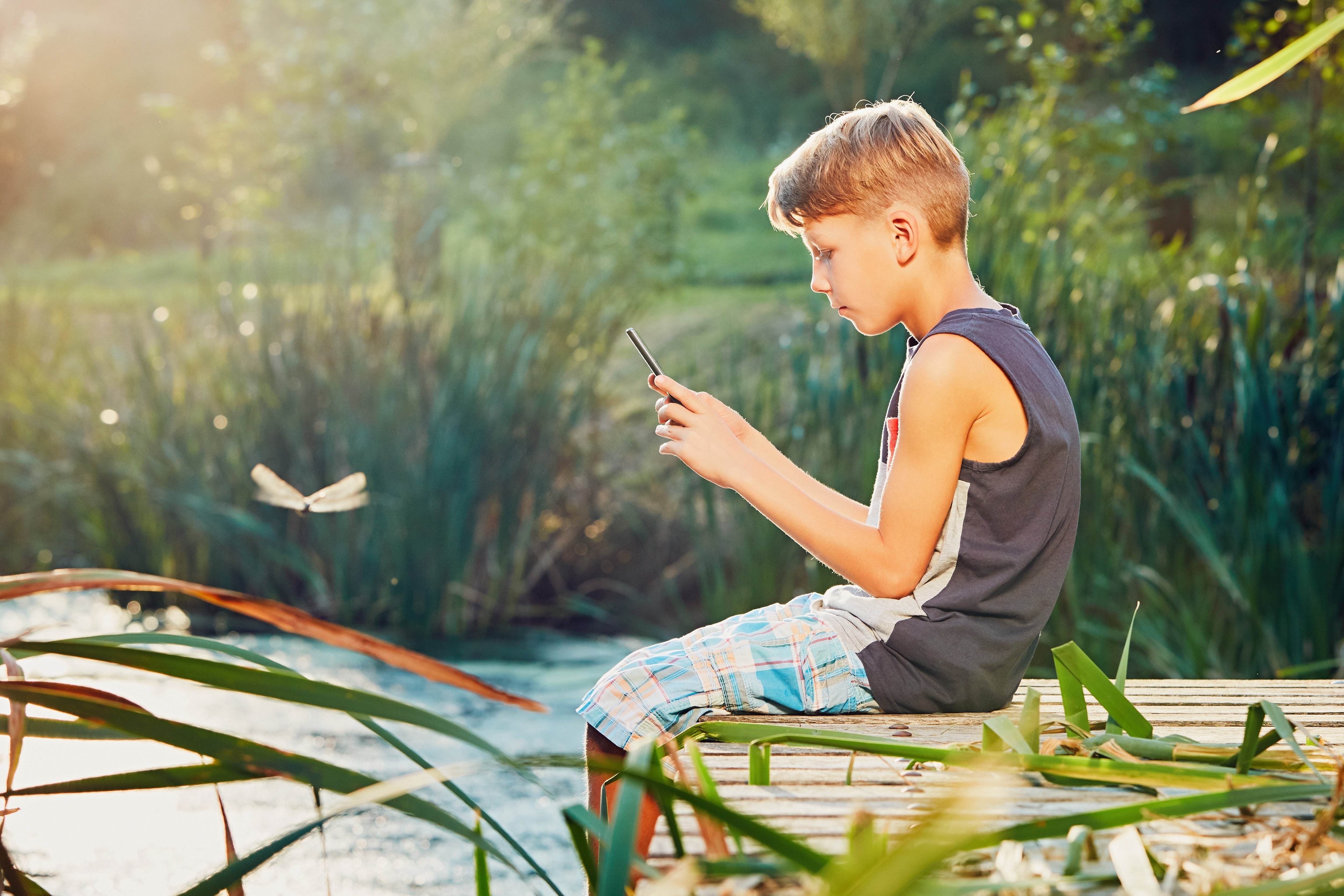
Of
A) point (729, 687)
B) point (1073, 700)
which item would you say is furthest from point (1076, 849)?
point (729, 687)

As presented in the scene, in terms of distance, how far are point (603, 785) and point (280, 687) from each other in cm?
53

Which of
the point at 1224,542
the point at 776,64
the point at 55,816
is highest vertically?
the point at 776,64

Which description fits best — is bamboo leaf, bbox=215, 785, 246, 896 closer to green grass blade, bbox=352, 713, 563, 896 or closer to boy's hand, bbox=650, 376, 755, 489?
green grass blade, bbox=352, 713, 563, 896

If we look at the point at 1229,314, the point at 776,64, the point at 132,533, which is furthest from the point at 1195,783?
the point at 776,64

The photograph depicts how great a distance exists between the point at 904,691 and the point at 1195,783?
482 mm

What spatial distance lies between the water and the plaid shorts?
604mm

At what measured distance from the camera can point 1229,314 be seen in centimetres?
291

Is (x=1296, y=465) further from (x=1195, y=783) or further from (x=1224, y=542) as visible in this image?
(x=1195, y=783)

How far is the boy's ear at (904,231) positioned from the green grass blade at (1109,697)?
54 centimetres

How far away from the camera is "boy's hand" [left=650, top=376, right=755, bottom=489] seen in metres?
1.27

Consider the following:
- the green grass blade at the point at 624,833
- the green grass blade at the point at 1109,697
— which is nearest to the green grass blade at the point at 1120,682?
the green grass blade at the point at 1109,697

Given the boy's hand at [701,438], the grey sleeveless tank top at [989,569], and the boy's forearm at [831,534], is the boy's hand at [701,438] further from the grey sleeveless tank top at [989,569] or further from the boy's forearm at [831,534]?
the grey sleeveless tank top at [989,569]

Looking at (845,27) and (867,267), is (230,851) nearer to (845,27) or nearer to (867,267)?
(867,267)

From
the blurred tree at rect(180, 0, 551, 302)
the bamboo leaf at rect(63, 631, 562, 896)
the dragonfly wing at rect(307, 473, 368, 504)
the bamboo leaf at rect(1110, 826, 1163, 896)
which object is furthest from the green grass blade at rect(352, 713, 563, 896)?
the blurred tree at rect(180, 0, 551, 302)
